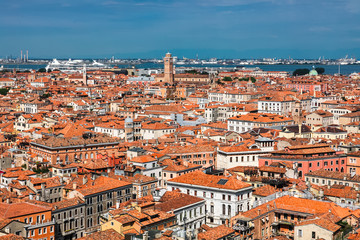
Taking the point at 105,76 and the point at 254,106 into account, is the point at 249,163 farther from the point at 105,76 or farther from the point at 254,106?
the point at 105,76

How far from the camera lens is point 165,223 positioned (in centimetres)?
2502

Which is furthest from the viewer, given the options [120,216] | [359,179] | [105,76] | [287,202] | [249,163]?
[105,76]

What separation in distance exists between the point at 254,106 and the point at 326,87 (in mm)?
59948

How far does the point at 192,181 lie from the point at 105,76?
169 meters

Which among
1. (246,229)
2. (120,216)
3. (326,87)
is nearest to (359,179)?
(246,229)

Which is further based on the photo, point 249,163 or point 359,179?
point 249,163

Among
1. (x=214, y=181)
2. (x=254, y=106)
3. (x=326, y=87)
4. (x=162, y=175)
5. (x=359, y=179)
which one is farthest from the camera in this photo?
(x=326, y=87)

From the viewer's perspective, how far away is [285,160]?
38562mm

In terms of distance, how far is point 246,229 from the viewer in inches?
954

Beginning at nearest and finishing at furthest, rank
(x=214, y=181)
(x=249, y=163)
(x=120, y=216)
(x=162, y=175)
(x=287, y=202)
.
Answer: (x=120, y=216)
(x=287, y=202)
(x=214, y=181)
(x=162, y=175)
(x=249, y=163)

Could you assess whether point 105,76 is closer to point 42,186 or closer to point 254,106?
point 254,106

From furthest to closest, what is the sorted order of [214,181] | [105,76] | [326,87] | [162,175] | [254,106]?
[105,76]
[326,87]
[254,106]
[162,175]
[214,181]

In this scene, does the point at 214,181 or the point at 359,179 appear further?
the point at 359,179

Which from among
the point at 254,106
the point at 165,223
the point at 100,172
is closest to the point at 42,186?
the point at 100,172
